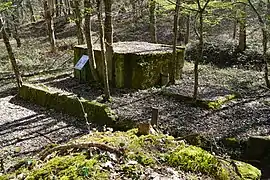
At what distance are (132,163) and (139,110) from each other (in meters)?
6.14

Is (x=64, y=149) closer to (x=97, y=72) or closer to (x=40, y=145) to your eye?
(x=40, y=145)

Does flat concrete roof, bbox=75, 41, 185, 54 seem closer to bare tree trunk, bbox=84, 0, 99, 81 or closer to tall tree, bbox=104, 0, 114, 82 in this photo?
tall tree, bbox=104, 0, 114, 82

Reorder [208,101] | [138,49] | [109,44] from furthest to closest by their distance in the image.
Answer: [138,49] → [109,44] → [208,101]

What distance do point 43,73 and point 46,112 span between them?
5019 millimetres

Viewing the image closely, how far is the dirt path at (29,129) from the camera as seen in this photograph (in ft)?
23.3

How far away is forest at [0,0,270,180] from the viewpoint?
262cm

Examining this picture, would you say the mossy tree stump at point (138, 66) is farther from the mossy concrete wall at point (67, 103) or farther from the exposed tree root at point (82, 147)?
the exposed tree root at point (82, 147)

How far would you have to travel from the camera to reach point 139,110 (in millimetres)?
8672

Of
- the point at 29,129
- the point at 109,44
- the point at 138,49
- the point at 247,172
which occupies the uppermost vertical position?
the point at 247,172

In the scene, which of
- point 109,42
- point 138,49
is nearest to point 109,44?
point 109,42

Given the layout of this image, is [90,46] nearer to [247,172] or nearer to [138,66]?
[138,66]

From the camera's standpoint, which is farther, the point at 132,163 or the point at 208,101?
the point at 208,101

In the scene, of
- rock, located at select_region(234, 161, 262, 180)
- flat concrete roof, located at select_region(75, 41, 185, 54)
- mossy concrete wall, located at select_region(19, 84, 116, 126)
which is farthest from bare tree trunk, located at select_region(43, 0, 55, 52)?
rock, located at select_region(234, 161, 262, 180)

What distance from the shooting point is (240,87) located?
10875 millimetres
